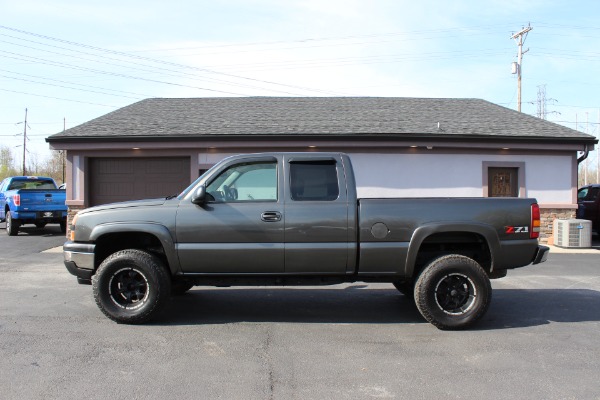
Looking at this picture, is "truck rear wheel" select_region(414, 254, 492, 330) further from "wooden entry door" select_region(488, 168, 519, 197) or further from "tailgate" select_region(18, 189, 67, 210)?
"tailgate" select_region(18, 189, 67, 210)

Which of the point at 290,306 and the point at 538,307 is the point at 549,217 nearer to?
the point at 538,307

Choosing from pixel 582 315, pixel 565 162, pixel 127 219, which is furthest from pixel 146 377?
pixel 565 162

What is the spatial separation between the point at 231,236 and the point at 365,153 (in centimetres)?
867

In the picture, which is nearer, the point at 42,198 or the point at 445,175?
the point at 445,175

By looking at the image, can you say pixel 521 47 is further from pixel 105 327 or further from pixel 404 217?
pixel 105 327

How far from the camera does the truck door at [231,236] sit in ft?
17.6

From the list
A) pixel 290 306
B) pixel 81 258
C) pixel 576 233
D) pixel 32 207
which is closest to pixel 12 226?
pixel 32 207

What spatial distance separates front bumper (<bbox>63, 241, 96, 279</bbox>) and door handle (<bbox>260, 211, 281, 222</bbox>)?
1.99m

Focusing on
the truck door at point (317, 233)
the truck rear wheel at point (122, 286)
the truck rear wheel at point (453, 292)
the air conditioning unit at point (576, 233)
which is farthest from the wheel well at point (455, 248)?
the air conditioning unit at point (576, 233)

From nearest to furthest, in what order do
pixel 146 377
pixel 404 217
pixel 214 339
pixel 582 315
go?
pixel 146 377, pixel 214 339, pixel 404 217, pixel 582 315

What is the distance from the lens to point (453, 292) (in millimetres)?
5406

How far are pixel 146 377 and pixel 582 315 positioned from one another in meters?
5.27

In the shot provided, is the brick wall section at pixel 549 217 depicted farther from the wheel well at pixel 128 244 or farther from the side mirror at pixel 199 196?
the wheel well at pixel 128 244

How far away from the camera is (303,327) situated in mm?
5465
